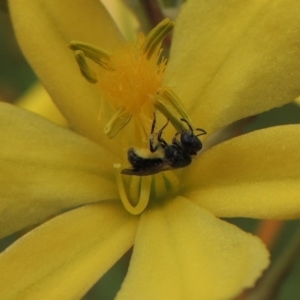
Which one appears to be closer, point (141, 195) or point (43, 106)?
point (141, 195)

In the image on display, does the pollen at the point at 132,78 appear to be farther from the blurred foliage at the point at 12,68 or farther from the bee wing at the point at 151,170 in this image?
the blurred foliage at the point at 12,68

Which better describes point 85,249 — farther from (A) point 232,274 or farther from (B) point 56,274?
(A) point 232,274

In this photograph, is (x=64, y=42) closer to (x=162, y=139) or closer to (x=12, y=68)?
(x=162, y=139)

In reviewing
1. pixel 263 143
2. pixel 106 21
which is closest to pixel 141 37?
pixel 106 21

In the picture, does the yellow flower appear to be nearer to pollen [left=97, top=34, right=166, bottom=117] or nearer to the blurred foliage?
pollen [left=97, top=34, right=166, bottom=117]

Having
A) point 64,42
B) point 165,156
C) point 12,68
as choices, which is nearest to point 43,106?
point 64,42
